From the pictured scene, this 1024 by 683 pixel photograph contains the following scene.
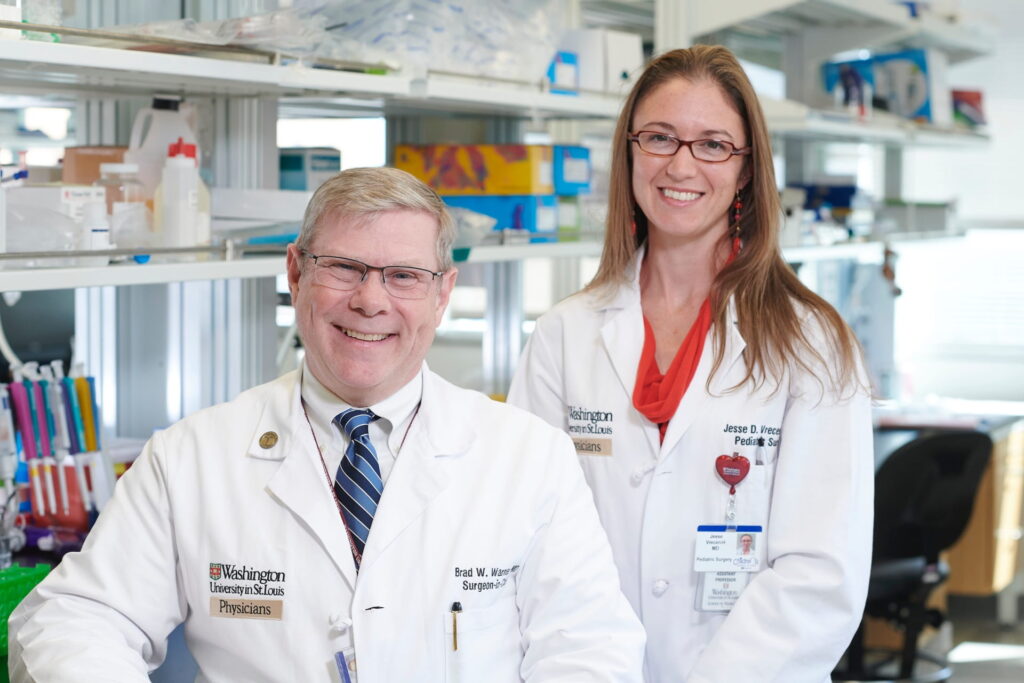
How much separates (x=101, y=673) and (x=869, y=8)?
11.8 ft

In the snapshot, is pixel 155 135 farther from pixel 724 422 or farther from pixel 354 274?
pixel 724 422

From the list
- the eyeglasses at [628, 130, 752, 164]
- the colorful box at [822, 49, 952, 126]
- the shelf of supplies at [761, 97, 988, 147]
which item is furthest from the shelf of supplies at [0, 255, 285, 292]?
the colorful box at [822, 49, 952, 126]

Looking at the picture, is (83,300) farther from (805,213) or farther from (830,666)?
(805,213)

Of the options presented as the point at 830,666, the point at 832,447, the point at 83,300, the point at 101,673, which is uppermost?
the point at 83,300

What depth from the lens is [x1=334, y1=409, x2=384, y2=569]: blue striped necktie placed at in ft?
5.29

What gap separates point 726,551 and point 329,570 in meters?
0.68

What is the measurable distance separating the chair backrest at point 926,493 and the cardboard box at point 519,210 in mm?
1557

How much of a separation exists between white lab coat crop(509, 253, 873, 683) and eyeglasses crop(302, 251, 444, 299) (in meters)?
0.56

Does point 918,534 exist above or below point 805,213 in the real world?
below

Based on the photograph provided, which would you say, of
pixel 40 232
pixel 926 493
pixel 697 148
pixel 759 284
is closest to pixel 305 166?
pixel 40 232

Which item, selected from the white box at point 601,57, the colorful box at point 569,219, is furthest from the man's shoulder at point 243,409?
the white box at point 601,57

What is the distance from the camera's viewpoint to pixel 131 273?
185 cm

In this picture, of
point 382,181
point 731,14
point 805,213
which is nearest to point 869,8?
point 805,213

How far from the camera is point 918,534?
4004mm
